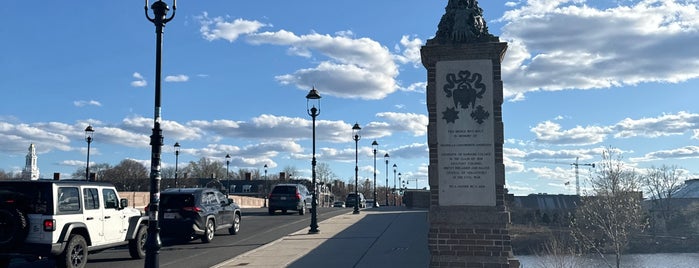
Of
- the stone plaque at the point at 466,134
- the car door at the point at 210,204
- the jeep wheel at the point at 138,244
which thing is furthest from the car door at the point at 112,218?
the stone plaque at the point at 466,134

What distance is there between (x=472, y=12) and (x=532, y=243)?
116 feet

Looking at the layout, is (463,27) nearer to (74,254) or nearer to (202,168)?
(74,254)

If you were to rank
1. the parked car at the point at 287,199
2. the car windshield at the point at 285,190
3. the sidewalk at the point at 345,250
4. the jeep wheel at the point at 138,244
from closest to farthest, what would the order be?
the sidewalk at the point at 345,250
the jeep wheel at the point at 138,244
the parked car at the point at 287,199
the car windshield at the point at 285,190

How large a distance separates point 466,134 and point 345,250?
7261 millimetres

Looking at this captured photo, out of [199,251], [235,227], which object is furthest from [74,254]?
[235,227]

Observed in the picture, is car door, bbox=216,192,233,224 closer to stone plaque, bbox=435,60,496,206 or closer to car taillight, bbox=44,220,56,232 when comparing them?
car taillight, bbox=44,220,56,232

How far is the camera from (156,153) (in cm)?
930

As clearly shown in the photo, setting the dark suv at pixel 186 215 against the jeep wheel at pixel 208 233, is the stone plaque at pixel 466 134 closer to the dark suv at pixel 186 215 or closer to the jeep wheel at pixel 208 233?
the dark suv at pixel 186 215

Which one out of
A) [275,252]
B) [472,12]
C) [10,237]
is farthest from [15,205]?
[472,12]

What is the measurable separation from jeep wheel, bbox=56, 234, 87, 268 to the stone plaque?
746 cm

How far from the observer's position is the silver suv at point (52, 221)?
36.4ft

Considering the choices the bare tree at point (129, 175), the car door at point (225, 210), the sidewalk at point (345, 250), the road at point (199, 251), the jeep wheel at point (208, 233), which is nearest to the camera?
the sidewalk at point (345, 250)

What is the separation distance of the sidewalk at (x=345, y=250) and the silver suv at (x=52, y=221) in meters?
2.81

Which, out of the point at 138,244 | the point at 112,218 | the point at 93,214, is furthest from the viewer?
the point at 138,244
